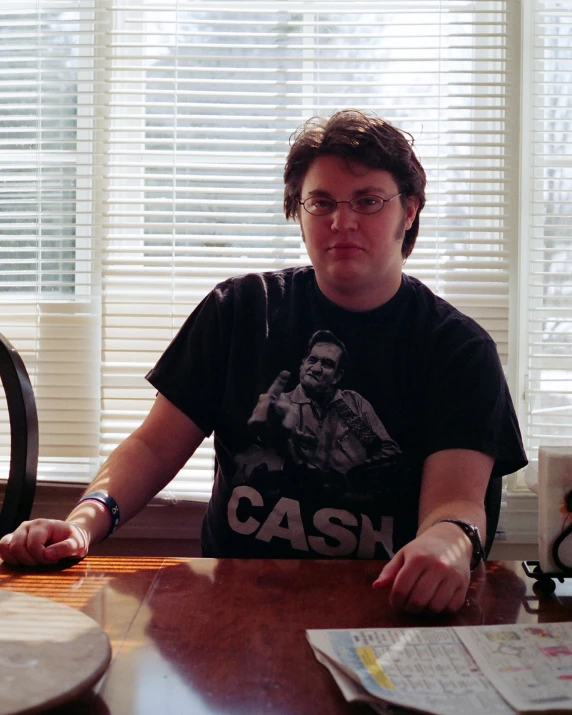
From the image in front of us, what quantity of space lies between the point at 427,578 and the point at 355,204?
0.79m

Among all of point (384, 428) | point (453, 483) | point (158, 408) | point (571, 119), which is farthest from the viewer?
point (571, 119)

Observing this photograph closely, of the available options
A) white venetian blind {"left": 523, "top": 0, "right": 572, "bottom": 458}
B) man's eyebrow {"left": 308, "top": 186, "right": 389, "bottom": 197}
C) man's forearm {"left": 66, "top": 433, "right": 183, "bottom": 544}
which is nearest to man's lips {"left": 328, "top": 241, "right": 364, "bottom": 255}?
man's eyebrow {"left": 308, "top": 186, "right": 389, "bottom": 197}

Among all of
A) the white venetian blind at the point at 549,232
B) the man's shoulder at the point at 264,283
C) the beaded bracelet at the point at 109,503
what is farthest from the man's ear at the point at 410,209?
the beaded bracelet at the point at 109,503

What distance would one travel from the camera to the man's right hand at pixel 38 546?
1.12 m

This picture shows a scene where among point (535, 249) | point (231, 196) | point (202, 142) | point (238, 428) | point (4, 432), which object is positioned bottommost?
point (4, 432)

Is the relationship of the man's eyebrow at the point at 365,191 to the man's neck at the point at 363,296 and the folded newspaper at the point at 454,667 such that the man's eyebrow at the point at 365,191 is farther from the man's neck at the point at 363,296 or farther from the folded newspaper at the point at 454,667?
the folded newspaper at the point at 454,667

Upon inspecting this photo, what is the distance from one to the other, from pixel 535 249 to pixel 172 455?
44.2 inches

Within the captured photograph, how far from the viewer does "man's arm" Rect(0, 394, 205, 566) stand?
3.70 ft

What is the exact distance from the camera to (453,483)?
1.33 m

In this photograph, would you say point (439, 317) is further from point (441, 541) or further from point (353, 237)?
point (441, 541)

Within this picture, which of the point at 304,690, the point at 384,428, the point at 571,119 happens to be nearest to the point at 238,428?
the point at 384,428

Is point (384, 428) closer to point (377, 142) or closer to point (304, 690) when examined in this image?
point (377, 142)

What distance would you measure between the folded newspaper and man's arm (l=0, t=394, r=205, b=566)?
457 millimetres

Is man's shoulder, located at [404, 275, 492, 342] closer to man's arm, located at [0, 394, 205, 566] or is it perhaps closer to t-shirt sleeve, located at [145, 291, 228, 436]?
t-shirt sleeve, located at [145, 291, 228, 436]
